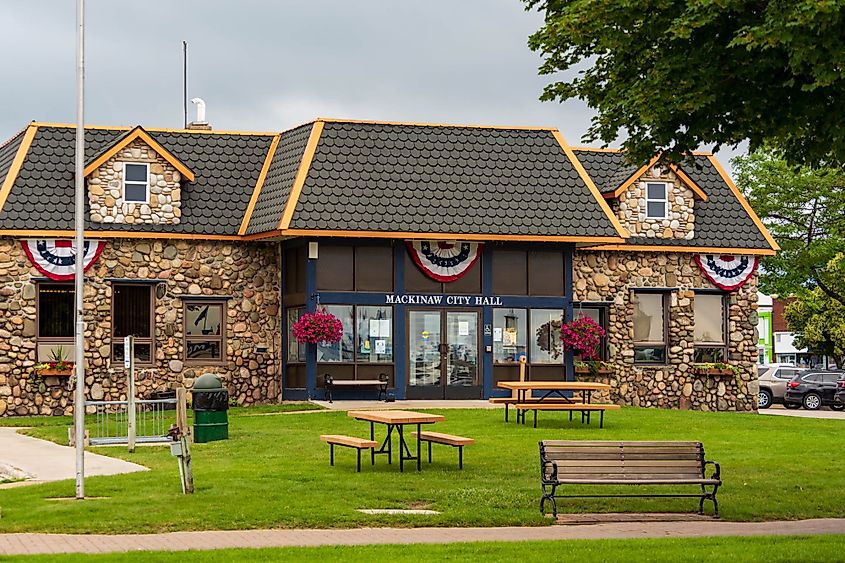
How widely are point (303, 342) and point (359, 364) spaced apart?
5.12ft

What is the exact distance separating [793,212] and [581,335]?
20.5 m

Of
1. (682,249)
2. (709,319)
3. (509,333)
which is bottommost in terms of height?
(509,333)

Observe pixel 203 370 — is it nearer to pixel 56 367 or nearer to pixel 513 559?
pixel 56 367

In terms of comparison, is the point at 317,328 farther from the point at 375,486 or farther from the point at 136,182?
the point at 375,486

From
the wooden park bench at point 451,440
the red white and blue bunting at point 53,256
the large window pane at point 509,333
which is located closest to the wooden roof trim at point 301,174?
the red white and blue bunting at point 53,256

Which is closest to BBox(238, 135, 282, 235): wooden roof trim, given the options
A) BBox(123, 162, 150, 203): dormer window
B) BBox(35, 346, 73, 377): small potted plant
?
BBox(123, 162, 150, 203): dormer window

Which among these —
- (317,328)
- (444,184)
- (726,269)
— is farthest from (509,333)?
(726,269)

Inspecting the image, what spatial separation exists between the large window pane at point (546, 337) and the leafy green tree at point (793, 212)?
756 inches

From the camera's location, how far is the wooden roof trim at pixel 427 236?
32062 millimetres

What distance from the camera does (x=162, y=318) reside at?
33406 millimetres

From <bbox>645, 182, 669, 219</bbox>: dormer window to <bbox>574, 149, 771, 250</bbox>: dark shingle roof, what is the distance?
0.68 meters

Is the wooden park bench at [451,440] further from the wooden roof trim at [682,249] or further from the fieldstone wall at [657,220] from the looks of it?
the fieldstone wall at [657,220]

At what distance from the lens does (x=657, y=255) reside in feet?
121

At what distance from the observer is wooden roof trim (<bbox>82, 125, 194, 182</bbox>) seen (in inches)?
1296
